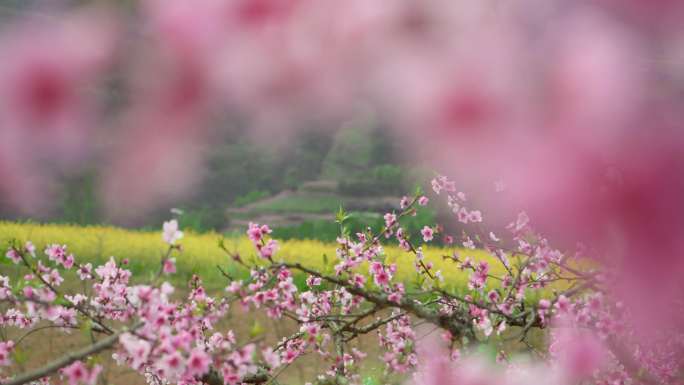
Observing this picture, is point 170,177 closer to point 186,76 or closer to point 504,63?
point 186,76

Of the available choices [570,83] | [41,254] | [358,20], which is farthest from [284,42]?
[41,254]

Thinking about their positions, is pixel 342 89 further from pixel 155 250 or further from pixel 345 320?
pixel 155 250

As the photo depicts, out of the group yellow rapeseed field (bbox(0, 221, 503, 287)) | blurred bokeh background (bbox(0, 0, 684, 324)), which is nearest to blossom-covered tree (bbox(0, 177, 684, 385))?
blurred bokeh background (bbox(0, 0, 684, 324))

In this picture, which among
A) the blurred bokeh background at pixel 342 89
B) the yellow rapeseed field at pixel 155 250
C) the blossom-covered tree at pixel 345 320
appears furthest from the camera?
the yellow rapeseed field at pixel 155 250

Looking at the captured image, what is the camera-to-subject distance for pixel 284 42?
0.29 metres

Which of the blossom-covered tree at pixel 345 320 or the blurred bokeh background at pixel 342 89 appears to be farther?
the blossom-covered tree at pixel 345 320

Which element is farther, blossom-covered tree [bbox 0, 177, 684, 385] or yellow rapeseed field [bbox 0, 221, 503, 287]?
yellow rapeseed field [bbox 0, 221, 503, 287]

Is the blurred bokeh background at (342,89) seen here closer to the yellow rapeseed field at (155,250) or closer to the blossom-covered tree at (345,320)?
the blossom-covered tree at (345,320)

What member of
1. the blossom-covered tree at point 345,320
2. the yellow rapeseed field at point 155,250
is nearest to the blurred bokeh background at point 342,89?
the blossom-covered tree at point 345,320

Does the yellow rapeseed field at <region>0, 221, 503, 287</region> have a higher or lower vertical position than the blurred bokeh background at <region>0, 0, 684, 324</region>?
higher

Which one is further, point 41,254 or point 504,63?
point 41,254

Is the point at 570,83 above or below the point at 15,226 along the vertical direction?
below

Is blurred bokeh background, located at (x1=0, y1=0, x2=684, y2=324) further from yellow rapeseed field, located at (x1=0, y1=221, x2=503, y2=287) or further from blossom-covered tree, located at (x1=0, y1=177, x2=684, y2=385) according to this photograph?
yellow rapeseed field, located at (x1=0, y1=221, x2=503, y2=287)

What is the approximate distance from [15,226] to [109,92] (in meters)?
7.68
